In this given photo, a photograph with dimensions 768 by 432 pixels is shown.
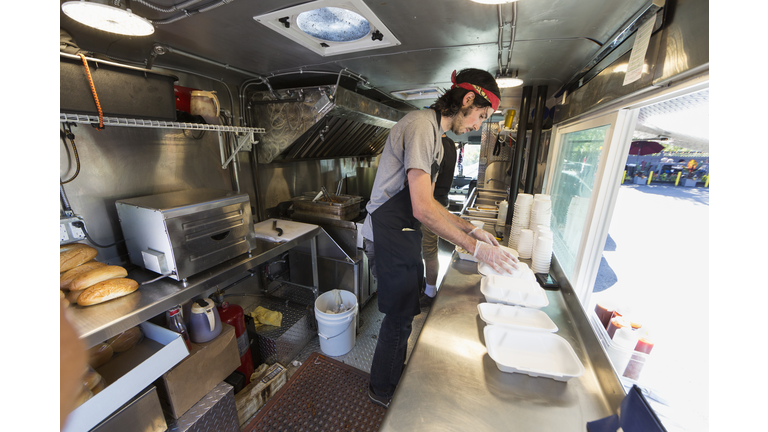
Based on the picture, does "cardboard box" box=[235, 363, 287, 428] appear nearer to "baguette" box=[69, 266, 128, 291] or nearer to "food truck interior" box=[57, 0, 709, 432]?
"food truck interior" box=[57, 0, 709, 432]

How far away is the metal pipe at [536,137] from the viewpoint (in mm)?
2883

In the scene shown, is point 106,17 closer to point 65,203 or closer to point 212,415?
point 65,203

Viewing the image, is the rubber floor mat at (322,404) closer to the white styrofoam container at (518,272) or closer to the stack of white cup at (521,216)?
the white styrofoam container at (518,272)

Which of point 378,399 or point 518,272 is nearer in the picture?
point 518,272

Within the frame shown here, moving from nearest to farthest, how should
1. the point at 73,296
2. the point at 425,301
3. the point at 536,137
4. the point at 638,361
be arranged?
the point at 638,361 → the point at 73,296 → the point at 425,301 → the point at 536,137

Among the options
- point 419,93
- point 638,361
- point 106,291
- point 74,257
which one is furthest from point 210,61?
point 638,361

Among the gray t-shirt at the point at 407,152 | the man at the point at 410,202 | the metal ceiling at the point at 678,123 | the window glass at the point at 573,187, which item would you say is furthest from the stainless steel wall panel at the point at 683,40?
the gray t-shirt at the point at 407,152

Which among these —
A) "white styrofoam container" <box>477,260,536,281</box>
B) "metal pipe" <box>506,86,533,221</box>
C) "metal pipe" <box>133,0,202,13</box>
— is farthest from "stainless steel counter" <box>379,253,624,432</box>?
"metal pipe" <box>506,86,533,221</box>

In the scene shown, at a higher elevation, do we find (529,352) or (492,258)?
(492,258)

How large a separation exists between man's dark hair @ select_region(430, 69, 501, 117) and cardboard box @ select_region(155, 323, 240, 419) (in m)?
1.96

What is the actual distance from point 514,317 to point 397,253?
0.65 m

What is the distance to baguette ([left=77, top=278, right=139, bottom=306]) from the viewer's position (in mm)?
1257

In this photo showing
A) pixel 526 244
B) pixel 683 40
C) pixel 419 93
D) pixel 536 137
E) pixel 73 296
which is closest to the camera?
pixel 683 40

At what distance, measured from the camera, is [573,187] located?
2115mm
